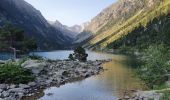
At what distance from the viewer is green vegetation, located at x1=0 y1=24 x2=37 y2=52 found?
121m

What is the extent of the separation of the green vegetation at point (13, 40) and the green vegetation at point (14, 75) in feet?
151

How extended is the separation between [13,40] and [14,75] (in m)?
56.7

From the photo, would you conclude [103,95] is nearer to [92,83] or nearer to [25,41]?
[92,83]

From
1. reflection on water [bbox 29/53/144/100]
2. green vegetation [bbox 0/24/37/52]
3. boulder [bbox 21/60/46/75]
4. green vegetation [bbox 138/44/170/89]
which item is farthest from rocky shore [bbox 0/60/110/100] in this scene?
green vegetation [bbox 0/24/37/52]

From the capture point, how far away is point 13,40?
413 feet

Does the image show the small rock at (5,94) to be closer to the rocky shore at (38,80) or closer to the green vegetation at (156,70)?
the rocky shore at (38,80)

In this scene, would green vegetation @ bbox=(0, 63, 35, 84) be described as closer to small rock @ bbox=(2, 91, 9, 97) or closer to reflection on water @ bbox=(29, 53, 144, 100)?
reflection on water @ bbox=(29, 53, 144, 100)

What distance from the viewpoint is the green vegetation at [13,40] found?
121m

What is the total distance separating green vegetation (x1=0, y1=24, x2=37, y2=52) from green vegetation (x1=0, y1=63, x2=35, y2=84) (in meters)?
46.1

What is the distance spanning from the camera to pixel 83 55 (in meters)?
143

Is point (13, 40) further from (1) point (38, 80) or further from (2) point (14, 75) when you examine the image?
(2) point (14, 75)


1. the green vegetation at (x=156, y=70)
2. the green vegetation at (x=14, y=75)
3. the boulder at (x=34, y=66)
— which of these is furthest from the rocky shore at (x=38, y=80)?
the green vegetation at (x=156, y=70)

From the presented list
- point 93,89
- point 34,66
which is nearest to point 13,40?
point 34,66

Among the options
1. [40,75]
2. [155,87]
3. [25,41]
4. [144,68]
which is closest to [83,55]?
[25,41]
